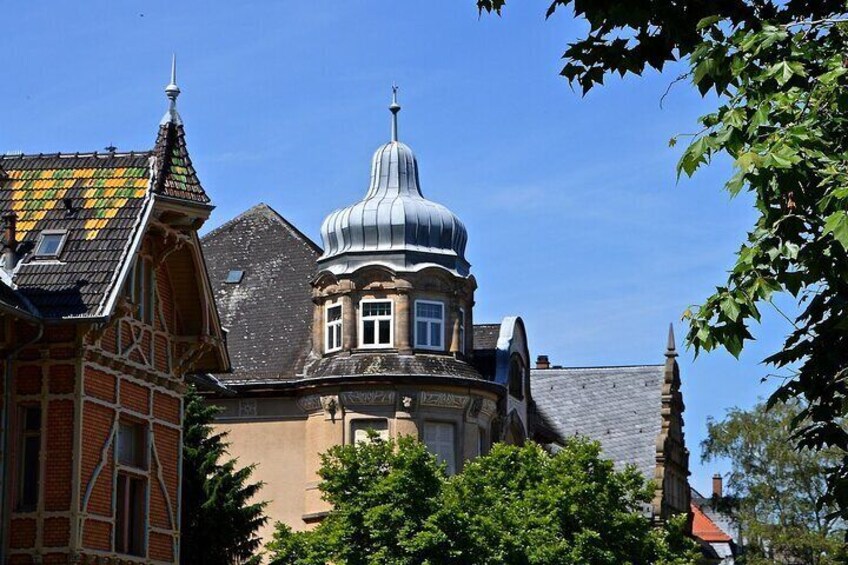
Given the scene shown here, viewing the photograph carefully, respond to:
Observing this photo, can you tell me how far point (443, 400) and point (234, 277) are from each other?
29.5ft

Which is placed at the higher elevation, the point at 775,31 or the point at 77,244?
the point at 77,244

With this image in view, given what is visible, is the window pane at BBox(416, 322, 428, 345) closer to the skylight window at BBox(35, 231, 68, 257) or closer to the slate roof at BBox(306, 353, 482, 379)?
the slate roof at BBox(306, 353, 482, 379)

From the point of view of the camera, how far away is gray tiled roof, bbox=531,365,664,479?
75812 millimetres

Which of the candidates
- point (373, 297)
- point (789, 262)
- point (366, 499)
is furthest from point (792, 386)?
point (373, 297)

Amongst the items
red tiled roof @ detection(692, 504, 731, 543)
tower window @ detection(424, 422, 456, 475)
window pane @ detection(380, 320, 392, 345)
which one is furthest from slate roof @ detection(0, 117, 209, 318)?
red tiled roof @ detection(692, 504, 731, 543)

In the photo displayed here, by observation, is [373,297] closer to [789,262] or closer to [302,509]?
[302,509]

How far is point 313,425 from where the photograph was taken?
54656 mm

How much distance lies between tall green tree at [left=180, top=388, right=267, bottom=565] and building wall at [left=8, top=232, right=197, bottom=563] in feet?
24.7

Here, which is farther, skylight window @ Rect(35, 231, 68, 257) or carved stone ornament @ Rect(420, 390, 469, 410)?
carved stone ornament @ Rect(420, 390, 469, 410)

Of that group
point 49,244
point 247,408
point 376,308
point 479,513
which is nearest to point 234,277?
point 247,408

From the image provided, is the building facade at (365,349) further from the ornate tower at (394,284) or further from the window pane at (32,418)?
the window pane at (32,418)

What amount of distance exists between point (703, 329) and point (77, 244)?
19.1m

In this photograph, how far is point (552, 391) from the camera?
80.6 meters

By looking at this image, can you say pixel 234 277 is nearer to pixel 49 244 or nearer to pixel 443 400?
pixel 443 400
